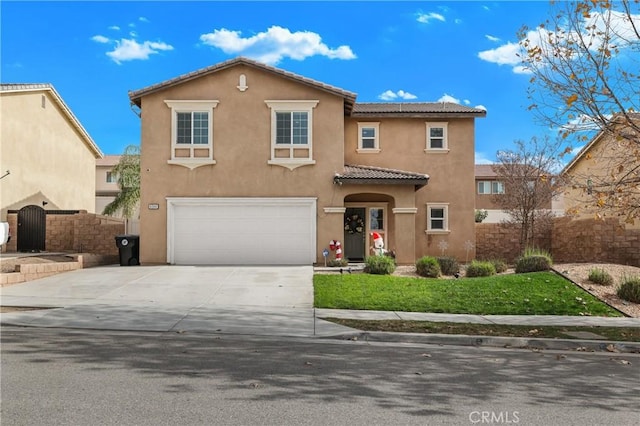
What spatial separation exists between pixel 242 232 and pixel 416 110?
8.79 m

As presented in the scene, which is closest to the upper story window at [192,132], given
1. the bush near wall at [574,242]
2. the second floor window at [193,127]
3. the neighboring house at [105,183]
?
the second floor window at [193,127]

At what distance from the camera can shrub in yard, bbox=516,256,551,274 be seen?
16250 millimetres

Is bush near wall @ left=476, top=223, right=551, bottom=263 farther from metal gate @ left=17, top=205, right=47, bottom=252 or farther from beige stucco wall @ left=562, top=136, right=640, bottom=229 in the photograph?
metal gate @ left=17, top=205, right=47, bottom=252

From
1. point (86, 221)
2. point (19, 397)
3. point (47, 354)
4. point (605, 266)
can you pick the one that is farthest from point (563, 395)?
point (86, 221)

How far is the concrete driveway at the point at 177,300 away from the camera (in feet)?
32.1

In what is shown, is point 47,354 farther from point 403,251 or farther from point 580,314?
point 403,251

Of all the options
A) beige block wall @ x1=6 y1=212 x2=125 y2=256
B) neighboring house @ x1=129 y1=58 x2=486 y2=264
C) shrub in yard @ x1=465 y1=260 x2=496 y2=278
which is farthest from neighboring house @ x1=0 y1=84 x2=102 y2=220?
shrub in yard @ x1=465 y1=260 x2=496 y2=278

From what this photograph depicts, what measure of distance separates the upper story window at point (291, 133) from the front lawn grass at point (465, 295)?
5.33 m

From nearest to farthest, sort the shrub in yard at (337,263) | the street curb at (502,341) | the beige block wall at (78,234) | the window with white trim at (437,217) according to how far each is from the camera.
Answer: the street curb at (502,341), the shrub in yard at (337,263), the window with white trim at (437,217), the beige block wall at (78,234)

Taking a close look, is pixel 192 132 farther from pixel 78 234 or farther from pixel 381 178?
pixel 381 178

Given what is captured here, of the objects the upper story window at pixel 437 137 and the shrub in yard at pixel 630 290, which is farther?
the upper story window at pixel 437 137

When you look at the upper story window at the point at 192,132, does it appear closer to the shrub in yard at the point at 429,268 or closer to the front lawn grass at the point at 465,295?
the front lawn grass at the point at 465,295

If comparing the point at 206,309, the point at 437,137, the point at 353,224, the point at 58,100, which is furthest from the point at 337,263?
the point at 58,100

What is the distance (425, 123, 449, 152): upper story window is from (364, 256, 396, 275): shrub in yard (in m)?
6.78
